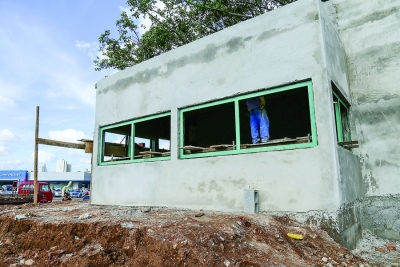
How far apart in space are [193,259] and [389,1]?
22.8ft

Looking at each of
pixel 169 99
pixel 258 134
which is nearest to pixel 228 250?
pixel 258 134

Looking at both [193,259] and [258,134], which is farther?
[258,134]

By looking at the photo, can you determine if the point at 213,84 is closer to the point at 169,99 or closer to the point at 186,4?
the point at 169,99

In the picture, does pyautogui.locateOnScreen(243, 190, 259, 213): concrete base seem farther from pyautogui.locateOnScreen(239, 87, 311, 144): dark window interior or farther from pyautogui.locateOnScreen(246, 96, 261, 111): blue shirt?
pyautogui.locateOnScreen(239, 87, 311, 144): dark window interior

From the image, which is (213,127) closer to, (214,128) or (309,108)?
(214,128)

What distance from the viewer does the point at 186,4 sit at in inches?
630

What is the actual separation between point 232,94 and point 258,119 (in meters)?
0.79

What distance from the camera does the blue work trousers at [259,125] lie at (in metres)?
6.05

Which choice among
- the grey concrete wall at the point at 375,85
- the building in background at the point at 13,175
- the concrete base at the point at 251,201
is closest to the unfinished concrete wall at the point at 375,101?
the grey concrete wall at the point at 375,85

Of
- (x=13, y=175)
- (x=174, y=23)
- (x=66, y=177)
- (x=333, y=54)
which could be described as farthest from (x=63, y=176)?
(x=333, y=54)

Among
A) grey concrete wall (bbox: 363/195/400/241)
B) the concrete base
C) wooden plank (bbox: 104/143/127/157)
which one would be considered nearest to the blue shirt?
the concrete base

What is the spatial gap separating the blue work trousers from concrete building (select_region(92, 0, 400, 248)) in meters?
0.37

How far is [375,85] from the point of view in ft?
20.7

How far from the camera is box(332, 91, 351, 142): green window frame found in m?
5.75
